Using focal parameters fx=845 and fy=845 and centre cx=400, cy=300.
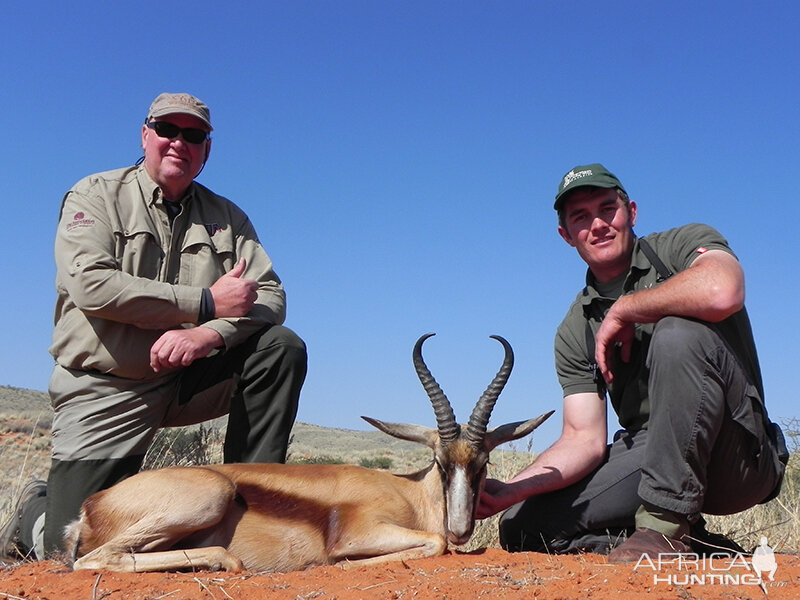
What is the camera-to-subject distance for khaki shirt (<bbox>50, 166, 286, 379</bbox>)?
630 centimetres

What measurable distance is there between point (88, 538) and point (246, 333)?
1.96 m

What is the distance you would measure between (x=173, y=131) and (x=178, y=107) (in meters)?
0.20

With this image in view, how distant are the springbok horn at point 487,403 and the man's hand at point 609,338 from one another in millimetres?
726

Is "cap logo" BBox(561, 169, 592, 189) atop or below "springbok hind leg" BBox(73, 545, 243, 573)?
atop

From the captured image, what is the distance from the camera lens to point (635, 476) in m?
6.07

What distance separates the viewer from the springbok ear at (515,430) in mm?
6453

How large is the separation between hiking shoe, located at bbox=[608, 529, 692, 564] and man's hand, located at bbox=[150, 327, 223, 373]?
3234mm

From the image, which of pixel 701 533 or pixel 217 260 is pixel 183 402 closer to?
pixel 217 260

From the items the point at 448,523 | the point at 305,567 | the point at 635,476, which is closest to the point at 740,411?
the point at 635,476

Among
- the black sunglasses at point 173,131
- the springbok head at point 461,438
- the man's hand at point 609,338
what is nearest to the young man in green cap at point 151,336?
the black sunglasses at point 173,131

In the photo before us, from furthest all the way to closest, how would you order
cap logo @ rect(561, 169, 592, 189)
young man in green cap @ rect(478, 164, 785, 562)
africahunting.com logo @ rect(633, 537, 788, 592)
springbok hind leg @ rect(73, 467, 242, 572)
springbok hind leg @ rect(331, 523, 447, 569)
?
cap logo @ rect(561, 169, 592, 189)
springbok hind leg @ rect(331, 523, 447, 569)
springbok hind leg @ rect(73, 467, 242, 572)
young man in green cap @ rect(478, 164, 785, 562)
africahunting.com logo @ rect(633, 537, 788, 592)

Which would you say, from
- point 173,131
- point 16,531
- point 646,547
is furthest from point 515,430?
point 16,531

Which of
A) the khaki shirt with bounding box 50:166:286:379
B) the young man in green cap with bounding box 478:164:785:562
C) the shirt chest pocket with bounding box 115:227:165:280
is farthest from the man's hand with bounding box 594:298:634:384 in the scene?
the shirt chest pocket with bounding box 115:227:165:280

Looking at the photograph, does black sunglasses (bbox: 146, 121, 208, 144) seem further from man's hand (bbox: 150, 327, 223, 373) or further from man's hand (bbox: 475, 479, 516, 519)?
man's hand (bbox: 475, 479, 516, 519)
